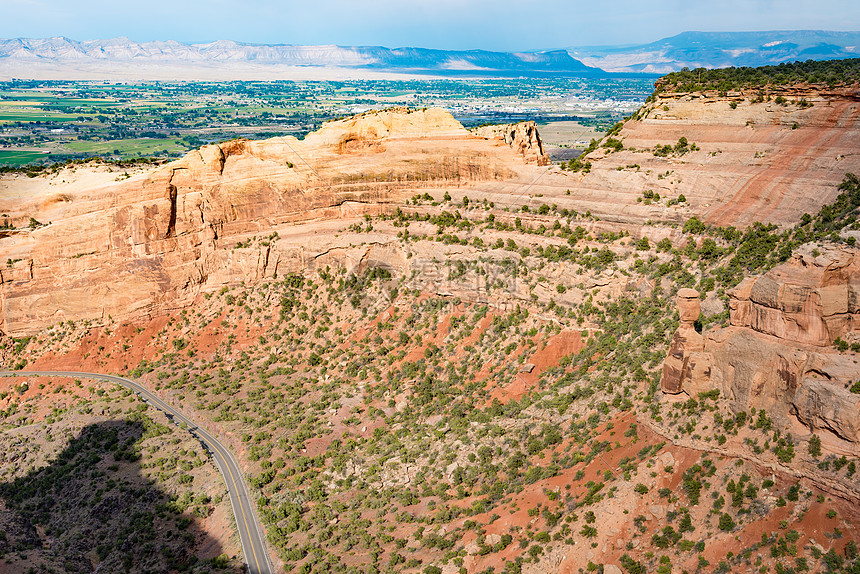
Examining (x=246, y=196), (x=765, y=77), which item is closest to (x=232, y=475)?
(x=246, y=196)

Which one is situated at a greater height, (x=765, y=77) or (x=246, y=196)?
(x=765, y=77)

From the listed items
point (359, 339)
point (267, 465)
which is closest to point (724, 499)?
point (267, 465)

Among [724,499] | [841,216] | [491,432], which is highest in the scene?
[841,216]

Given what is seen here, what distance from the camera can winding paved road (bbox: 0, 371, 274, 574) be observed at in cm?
3753

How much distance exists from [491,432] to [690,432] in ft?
44.1

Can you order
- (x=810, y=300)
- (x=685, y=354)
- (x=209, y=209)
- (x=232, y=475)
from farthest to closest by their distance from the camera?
(x=209, y=209), (x=232, y=475), (x=685, y=354), (x=810, y=300)

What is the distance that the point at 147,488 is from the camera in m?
43.4

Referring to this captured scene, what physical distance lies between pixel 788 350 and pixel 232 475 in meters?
36.3

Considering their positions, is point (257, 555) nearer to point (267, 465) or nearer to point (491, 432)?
point (267, 465)

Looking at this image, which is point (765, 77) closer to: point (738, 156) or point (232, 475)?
point (738, 156)

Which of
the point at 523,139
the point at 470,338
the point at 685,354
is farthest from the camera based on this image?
the point at 523,139

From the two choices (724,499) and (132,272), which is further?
(132,272)

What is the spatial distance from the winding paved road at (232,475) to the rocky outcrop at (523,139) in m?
35.7

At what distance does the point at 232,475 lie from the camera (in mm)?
44812
